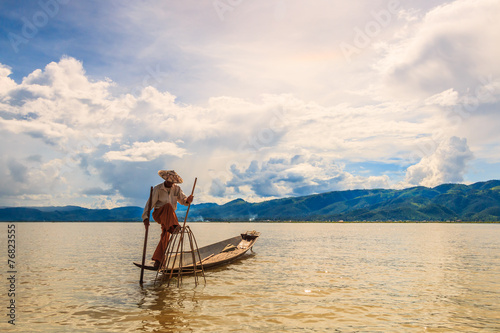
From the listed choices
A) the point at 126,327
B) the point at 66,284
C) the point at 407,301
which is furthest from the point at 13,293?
the point at 407,301

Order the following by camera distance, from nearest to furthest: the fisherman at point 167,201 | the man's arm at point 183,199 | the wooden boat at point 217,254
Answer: the man's arm at point 183,199 → the fisherman at point 167,201 → the wooden boat at point 217,254

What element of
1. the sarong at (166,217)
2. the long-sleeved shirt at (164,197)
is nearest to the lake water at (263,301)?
the sarong at (166,217)

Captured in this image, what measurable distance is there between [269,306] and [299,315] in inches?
51.7

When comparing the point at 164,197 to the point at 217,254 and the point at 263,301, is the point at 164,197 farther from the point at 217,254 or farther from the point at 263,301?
the point at 217,254

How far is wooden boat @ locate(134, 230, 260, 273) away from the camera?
611 inches

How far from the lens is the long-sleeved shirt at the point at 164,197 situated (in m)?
13.7

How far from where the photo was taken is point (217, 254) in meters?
21.1

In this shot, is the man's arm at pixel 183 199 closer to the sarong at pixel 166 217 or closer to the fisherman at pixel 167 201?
the fisherman at pixel 167 201

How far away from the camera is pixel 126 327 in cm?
842

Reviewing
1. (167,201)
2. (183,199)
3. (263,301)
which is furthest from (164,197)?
(263,301)

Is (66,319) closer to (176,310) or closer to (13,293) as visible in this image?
(176,310)

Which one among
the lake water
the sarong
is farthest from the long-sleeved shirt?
the lake water

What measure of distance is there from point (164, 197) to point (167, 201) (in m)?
0.21

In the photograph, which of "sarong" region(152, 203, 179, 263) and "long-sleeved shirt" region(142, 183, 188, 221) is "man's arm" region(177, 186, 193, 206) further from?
"sarong" region(152, 203, 179, 263)
